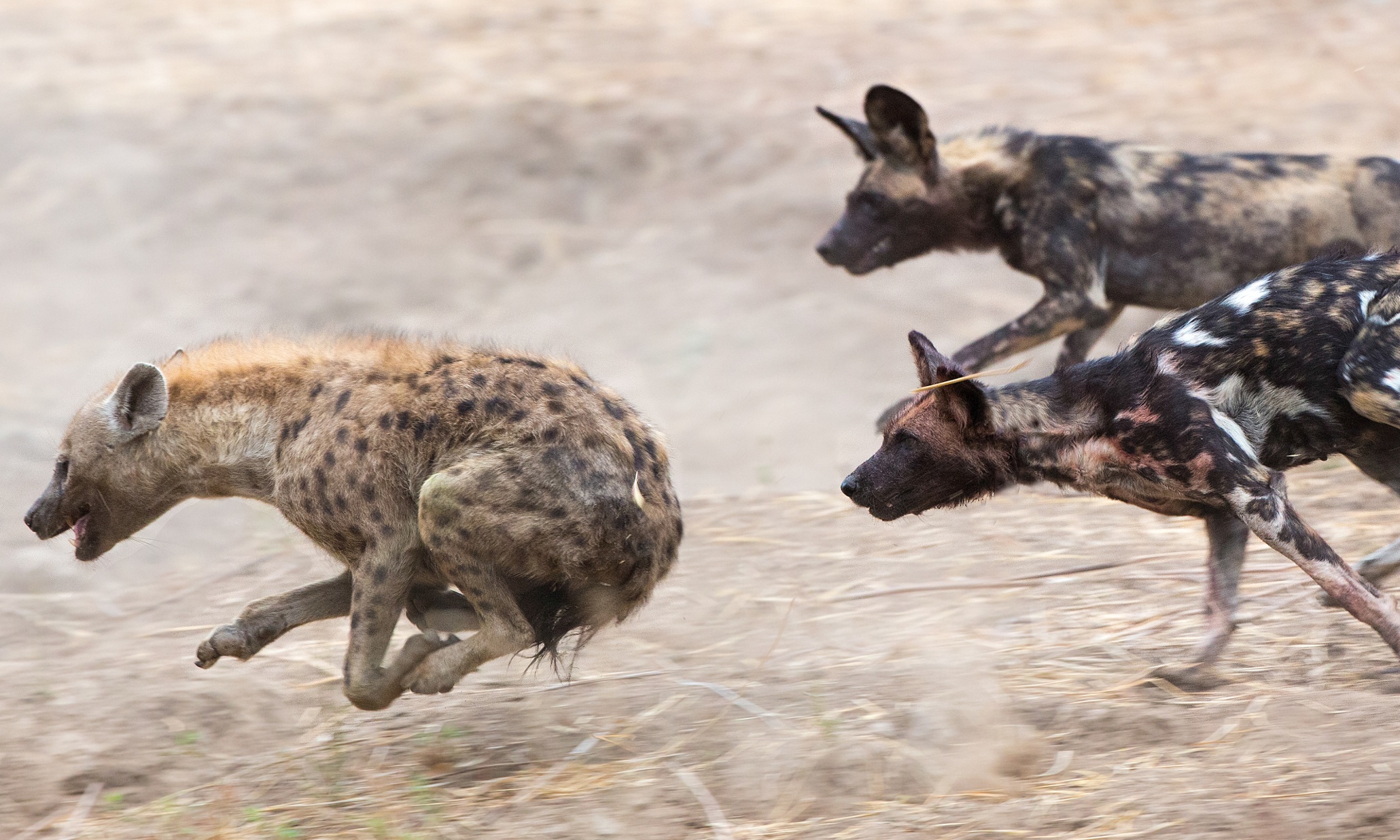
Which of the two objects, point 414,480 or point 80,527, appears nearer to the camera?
point 414,480

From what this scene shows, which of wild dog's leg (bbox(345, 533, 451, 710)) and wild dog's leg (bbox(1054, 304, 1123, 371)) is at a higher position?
wild dog's leg (bbox(345, 533, 451, 710))

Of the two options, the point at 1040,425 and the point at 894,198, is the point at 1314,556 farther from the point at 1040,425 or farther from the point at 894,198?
the point at 894,198

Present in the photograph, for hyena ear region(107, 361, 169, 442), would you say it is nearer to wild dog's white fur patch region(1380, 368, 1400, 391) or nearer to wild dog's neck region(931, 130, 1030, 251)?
wild dog's white fur patch region(1380, 368, 1400, 391)

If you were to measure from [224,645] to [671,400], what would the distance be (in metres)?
4.12

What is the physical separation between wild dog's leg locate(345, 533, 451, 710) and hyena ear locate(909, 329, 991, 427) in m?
1.50

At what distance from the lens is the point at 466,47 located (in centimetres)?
1180

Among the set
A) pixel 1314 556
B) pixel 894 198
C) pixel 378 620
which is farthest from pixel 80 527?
pixel 894 198

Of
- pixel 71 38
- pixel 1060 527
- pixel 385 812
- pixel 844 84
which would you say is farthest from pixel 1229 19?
pixel 385 812

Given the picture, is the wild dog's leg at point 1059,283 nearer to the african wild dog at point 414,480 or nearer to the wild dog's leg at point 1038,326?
the wild dog's leg at point 1038,326

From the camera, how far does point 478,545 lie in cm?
395

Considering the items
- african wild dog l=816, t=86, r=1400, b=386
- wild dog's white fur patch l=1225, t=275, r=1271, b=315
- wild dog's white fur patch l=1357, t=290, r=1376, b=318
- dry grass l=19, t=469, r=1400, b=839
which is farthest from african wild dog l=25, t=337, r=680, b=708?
african wild dog l=816, t=86, r=1400, b=386

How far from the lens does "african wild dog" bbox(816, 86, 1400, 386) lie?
6.50 m

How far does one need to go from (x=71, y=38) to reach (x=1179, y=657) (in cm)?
1071

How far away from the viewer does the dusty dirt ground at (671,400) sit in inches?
148
